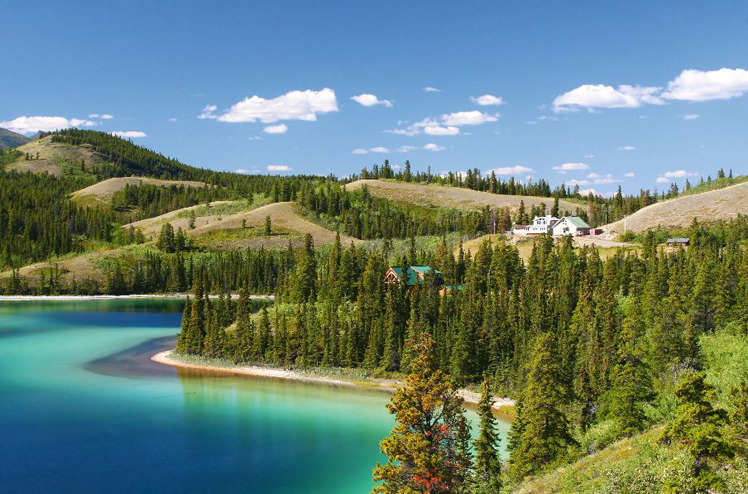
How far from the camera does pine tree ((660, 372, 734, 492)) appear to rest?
1085 inches

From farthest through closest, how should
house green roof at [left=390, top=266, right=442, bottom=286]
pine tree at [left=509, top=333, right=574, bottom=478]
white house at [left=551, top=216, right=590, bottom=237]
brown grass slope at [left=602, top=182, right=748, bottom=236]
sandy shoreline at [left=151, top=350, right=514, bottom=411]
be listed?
white house at [left=551, top=216, right=590, bottom=237] < brown grass slope at [left=602, top=182, right=748, bottom=236] < house green roof at [left=390, top=266, right=442, bottom=286] < sandy shoreline at [left=151, top=350, right=514, bottom=411] < pine tree at [left=509, top=333, right=574, bottom=478]

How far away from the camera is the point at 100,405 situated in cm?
7844

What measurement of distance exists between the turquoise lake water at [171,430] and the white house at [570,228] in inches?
4802

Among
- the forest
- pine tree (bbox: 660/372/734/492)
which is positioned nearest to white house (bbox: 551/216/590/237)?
the forest

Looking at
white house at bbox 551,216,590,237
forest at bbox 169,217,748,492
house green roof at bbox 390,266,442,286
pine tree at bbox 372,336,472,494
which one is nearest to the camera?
pine tree at bbox 372,336,472,494

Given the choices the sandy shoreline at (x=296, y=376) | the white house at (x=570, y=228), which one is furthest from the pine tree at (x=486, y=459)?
the white house at (x=570, y=228)

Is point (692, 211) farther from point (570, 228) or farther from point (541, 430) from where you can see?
point (541, 430)

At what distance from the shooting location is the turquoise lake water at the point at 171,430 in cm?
5434

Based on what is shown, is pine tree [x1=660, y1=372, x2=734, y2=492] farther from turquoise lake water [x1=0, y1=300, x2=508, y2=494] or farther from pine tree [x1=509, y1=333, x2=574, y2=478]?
turquoise lake water [x1=0, y1=300, x2=508, y2=494]

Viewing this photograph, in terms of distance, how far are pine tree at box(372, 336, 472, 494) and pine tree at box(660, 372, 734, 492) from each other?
35.5 ft

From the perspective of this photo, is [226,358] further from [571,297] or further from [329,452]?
[571,297]

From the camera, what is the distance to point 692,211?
609 feet

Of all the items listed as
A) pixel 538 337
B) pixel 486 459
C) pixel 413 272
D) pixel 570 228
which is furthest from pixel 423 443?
pixel 570 228

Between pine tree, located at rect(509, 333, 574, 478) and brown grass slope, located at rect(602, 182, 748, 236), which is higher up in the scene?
brown grass slope, located at rect(602, 182, 748, 236)
